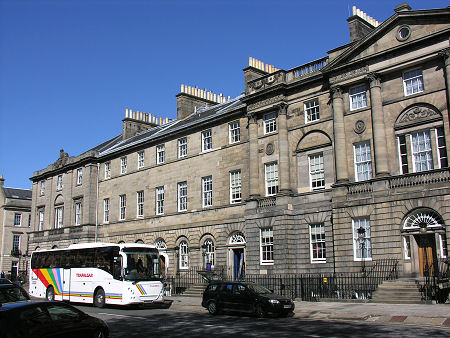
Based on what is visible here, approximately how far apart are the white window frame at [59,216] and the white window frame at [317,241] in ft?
104

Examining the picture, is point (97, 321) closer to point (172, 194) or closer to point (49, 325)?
point (49, 325)

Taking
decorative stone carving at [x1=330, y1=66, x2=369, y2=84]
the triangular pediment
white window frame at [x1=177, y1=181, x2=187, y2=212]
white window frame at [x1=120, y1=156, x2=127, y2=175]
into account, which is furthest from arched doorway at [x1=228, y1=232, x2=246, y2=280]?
white window frame at [x1=120, y1=156, x2=127, y2=175]

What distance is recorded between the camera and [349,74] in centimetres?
2628

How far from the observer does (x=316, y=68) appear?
28562 mm

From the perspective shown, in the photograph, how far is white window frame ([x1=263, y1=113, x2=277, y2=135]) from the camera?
99.1 feet

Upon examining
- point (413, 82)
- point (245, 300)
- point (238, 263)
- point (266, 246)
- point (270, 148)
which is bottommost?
point (245, 300)

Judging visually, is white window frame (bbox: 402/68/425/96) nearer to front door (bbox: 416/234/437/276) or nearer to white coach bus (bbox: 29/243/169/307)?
front door (bbox: 416/234/437/276)

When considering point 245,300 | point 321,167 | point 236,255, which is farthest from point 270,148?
point 245,300

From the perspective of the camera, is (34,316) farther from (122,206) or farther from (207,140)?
(122,206)

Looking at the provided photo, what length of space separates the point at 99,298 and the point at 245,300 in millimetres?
8039

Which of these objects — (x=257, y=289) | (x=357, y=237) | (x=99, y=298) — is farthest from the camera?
(x=357, y=237)

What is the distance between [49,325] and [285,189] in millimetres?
20014

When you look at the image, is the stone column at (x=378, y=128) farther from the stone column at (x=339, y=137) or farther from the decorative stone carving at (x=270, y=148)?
the decorative stone carving at (x=270, y=148)

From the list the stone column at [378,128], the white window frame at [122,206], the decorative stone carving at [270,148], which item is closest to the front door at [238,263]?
the decorative stone carving at [270,148]
